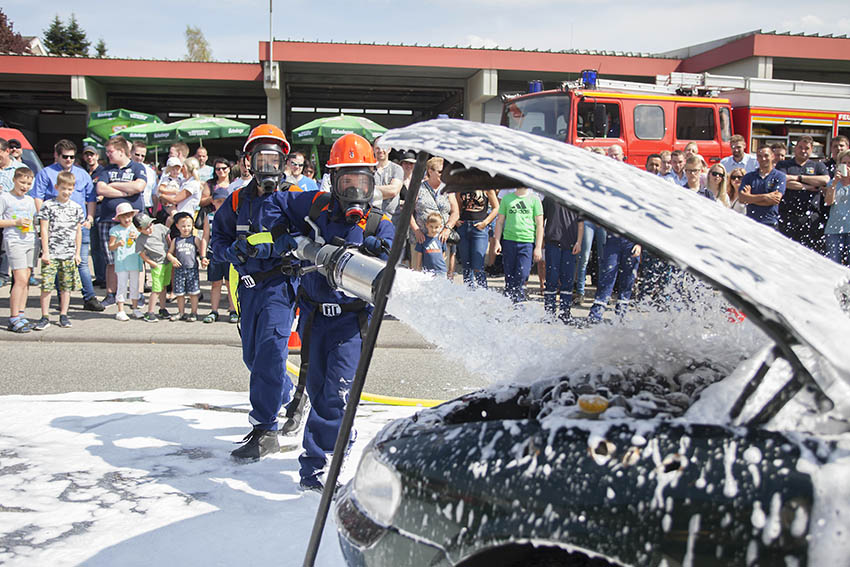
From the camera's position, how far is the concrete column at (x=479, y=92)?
21.5 m

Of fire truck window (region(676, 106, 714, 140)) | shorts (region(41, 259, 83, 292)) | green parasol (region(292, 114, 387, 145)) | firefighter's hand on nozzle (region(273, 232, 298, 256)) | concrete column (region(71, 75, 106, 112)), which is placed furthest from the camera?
concrete column (region(71, 75, 106, 112))

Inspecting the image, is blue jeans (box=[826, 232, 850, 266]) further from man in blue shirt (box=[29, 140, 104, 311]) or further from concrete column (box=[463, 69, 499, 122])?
concrete column (box=[463, 69, 499, 122])

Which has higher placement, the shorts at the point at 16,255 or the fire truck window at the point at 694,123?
the fire truck window at the point at 694,123

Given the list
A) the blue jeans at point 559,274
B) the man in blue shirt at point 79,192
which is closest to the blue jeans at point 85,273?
the man in blue shirt at point 79,192

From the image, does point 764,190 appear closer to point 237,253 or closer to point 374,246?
point 374,246

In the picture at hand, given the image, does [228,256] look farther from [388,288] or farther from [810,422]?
[810,422]

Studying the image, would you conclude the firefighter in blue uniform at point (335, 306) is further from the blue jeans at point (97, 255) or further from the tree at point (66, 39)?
the tree at point (66, 39)

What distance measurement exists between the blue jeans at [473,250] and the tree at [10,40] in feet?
142

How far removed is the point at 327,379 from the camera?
380 centimetres

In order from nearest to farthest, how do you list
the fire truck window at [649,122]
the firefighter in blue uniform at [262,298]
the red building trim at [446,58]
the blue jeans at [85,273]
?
the firefighter in blue uniform at [262,298]
the blue jeans at [85,273]
the fire truck window at [649,122]
the red building trim at [446,58]

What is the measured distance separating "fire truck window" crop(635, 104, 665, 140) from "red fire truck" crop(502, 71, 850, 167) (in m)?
0.01

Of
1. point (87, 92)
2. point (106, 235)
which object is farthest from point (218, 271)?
point (87, 92)

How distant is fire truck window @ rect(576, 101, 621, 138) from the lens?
11.4m

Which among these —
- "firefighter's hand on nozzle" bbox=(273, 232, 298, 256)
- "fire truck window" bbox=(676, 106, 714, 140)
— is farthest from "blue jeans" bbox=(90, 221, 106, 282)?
"fire truck window" bbox=(676, 106, 714, 140)
